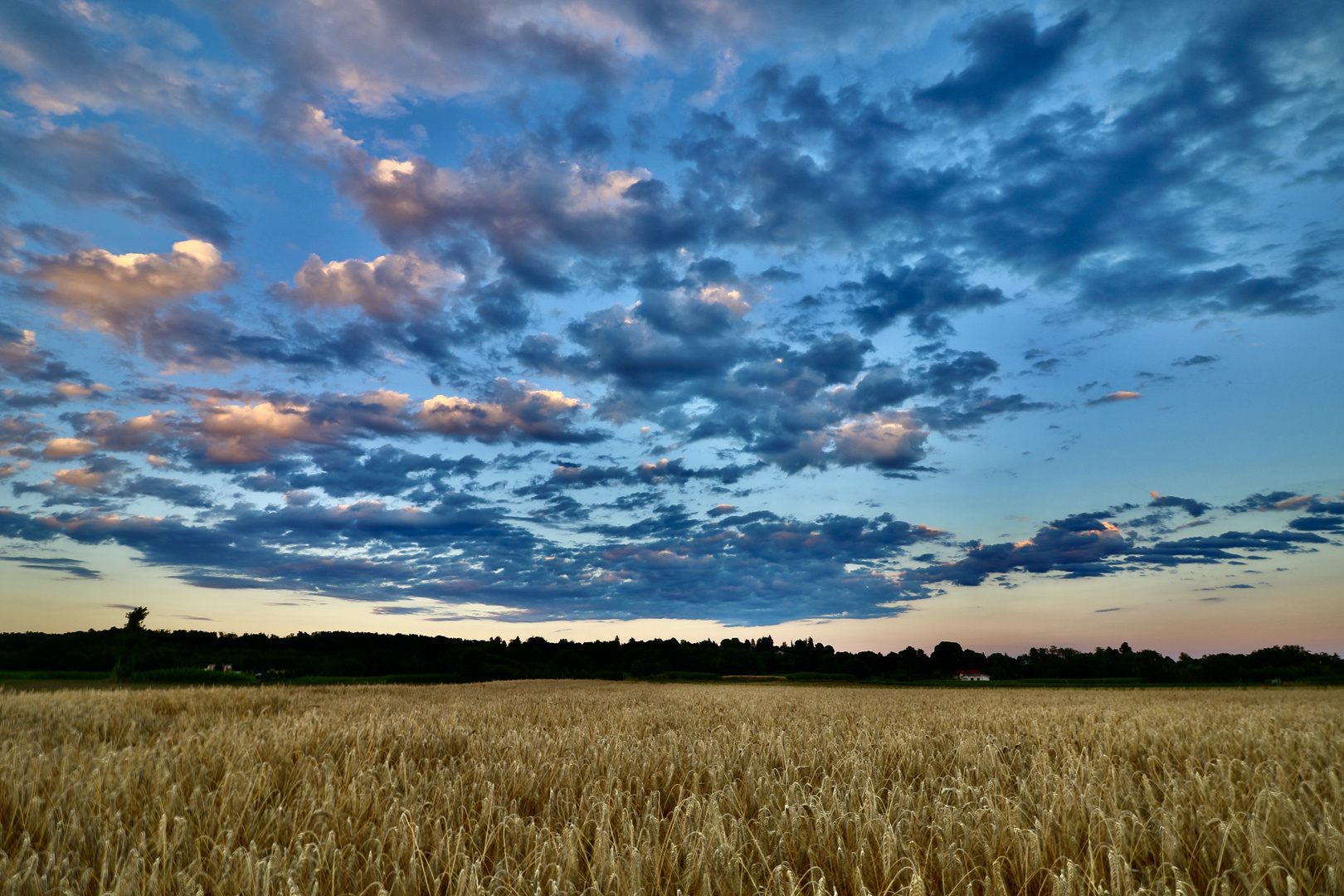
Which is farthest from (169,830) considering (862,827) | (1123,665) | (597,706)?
(1123,665)

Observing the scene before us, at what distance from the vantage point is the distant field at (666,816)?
2.37m

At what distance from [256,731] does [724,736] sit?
4.76 meters

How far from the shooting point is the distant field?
7.77 feet

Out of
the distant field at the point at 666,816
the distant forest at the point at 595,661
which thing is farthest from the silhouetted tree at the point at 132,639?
the distant field at the point at 666,816

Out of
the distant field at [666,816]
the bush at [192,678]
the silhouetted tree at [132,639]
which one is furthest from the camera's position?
the silhouetted tree at [132,639]

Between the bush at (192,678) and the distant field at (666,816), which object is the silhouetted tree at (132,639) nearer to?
the bush at (192,678)

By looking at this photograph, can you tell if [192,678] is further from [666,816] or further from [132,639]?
[666,816]

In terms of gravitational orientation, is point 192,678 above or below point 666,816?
below

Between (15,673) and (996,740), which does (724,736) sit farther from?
(15,673)

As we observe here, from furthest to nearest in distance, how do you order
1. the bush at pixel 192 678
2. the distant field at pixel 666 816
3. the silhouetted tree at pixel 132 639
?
the silhouetted tree at pixel 132 639, the bush at pixel 192 678, the distant field at pixel 666 816

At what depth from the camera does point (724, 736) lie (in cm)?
616

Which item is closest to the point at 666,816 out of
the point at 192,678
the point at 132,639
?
the point at 192,678

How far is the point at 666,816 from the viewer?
3.78 meters

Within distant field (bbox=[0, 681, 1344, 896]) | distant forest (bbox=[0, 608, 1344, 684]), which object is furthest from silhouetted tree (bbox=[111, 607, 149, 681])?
distant field (bbox=[0, 681, 1344, 896])
